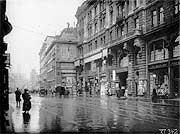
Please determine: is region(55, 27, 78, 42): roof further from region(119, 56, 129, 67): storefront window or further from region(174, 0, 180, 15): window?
region(174, 0, 180, 15): window

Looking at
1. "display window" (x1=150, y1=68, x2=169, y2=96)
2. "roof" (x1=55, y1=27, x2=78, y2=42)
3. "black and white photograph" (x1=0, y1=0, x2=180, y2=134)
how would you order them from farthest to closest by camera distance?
1. "roof" (x1=55, y1=27, x2=78, y2=42)
2. "display window" (x1=150, y1=68, x2=169, y2=96)
3. "black and white photograph" (x1=0, y1=0, x2=180, y2=134)

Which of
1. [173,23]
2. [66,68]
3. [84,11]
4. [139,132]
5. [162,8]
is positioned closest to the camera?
[139,132]

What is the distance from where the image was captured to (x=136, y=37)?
3547 cm

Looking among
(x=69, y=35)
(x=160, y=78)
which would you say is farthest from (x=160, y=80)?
(x=69, y=35)

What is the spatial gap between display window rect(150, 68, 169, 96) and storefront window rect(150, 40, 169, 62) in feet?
4.83

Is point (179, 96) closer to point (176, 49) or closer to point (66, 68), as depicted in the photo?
point (176, 49)

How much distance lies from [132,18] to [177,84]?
12.2 m

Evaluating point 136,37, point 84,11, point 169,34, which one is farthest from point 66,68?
point 169,34

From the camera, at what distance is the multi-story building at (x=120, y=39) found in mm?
33531

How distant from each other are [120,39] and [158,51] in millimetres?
7969

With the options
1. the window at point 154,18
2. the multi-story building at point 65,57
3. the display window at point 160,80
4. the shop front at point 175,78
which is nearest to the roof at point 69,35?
the multi-story building at point 65,57

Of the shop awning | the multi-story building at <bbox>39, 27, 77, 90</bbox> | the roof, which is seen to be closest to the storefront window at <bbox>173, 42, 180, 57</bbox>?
the shop awning

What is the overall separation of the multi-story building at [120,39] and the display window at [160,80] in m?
0.87

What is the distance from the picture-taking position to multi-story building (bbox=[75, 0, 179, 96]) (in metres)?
33.5
